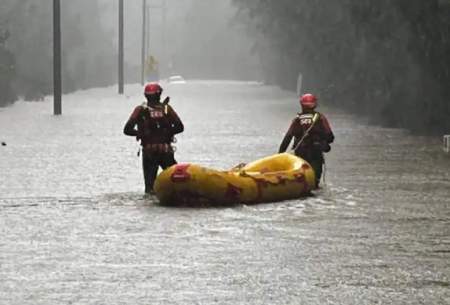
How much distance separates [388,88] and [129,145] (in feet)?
47.5

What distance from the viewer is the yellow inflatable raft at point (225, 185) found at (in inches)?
661

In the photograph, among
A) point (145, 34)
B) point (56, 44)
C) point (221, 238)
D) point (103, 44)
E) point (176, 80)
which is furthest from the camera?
point (145, 34)

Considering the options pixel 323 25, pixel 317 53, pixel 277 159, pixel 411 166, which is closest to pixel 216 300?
pixel 277 159

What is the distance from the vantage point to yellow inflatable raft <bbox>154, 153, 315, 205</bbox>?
16781 millimetres

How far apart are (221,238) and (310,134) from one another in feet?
17.5

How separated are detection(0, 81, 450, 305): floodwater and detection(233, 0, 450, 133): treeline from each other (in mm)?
8705

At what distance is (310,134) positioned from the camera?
1906cm

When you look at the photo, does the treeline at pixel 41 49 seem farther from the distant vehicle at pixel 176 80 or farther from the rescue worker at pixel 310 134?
the rescue worker at pixel 310 134

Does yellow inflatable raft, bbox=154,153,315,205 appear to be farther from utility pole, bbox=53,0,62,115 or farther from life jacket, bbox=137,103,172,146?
utility pole, bbox=53,0,62,115

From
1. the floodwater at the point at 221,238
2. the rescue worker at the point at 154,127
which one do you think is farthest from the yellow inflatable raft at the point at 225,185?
the rescue worker at the point at 154,127

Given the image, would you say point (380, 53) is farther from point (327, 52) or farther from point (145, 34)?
point (145, 34)

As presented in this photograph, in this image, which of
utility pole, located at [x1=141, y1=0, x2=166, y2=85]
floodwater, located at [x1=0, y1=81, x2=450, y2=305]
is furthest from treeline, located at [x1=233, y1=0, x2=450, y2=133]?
utility pole, located at [x1=141, y1=0, x2=166, y2=85]

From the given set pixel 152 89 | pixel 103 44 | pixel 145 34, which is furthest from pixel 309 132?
pixel 145 34

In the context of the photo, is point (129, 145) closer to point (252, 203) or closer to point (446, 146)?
point (446, 146)
